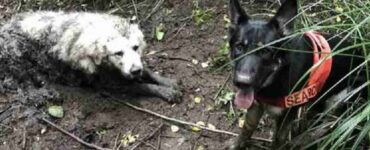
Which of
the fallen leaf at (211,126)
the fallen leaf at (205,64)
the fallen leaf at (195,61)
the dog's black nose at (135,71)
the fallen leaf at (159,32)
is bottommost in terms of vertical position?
the fallen leaf at (211,126)

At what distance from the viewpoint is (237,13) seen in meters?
3.41

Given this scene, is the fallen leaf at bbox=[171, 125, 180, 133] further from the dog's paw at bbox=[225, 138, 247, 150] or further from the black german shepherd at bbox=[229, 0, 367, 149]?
the black german shepherd at bbox=[229, 0, 367, 149]

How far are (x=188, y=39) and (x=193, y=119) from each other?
2.99 ft

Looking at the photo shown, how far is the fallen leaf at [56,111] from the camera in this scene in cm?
473

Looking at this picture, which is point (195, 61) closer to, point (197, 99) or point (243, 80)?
point (197, 99)

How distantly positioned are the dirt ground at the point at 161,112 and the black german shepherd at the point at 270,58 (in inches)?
34.8

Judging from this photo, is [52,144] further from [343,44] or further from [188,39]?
[343,44]

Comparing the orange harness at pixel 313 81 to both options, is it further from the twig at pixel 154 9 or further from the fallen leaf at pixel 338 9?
the twig at pixel 154 9

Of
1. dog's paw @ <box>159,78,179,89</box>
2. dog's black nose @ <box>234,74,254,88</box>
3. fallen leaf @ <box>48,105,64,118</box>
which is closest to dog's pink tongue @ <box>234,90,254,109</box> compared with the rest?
dog's black nose @ <box>234,74,254,88</box>

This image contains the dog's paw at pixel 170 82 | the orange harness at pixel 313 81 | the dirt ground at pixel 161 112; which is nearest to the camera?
the orange harness at pixel 313 81

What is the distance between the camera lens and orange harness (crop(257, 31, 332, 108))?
3525mm

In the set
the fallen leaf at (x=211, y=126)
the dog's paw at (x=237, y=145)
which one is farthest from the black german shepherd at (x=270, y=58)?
the fallen leaf at (x=211, y=126)

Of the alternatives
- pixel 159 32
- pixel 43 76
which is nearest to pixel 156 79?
pixel 159 32

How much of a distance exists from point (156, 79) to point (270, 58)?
1.83 meters
